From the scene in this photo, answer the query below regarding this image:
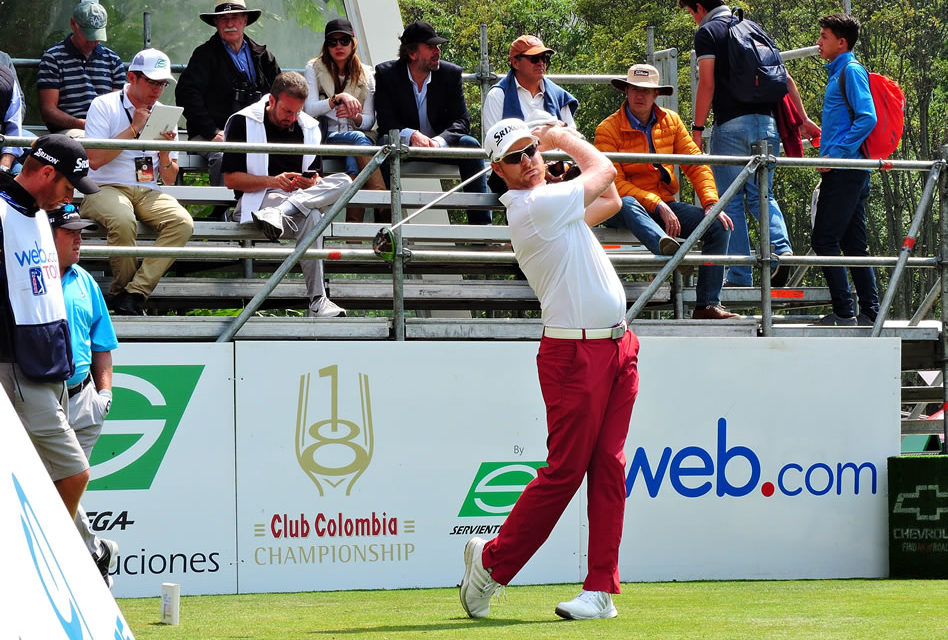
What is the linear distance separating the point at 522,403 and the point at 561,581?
3.58ft

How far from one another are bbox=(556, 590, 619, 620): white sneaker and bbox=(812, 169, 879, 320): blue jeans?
14.2 feet

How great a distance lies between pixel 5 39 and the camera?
13039mm

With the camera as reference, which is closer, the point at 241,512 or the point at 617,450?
the point at 617,450

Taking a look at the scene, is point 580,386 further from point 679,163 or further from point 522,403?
point 679,163

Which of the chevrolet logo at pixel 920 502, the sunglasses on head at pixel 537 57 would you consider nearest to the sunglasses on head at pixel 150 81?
the sunglasses on head at pixel 537 57

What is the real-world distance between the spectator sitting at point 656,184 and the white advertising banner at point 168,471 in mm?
2798

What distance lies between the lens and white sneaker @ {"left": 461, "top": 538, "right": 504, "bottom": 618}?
5656 mm

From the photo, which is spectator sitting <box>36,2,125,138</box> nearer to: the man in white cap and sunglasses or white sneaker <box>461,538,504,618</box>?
the man in white cap and sunglasses

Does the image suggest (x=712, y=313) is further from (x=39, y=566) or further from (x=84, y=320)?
(x=39, y=566)

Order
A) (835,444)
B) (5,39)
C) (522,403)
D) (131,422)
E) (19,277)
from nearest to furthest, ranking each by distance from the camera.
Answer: (19,277), (131,422), (522,403), (835,444), (5,39)

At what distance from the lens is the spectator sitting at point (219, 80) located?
947cm

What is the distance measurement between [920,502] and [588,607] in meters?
4.13

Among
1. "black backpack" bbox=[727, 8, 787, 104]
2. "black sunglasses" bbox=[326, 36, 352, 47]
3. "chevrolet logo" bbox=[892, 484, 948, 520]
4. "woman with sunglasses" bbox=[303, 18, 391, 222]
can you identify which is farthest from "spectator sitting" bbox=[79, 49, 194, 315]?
"chevrolet logo" bbox=[892, 484, 948, 520]

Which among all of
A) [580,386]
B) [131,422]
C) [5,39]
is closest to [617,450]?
[580,386]
